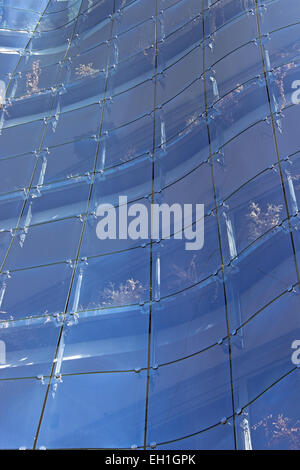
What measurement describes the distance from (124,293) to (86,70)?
2396 millimetres

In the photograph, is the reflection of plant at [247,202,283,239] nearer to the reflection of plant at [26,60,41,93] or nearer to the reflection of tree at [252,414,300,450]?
the reflection of tree at [252,414,300,450]

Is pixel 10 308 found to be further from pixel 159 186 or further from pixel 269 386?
pixel 269 386

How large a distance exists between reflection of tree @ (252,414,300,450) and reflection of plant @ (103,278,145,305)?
3.68ft

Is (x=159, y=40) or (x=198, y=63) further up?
(x=159, y=40)

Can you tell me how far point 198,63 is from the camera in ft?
14.3

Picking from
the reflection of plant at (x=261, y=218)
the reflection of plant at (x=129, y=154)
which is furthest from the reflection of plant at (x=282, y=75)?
the reflection of plant at (x=129, y=154)

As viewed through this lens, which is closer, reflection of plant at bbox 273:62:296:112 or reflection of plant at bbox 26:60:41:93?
reflection of plant at bbox 273:62:296:112

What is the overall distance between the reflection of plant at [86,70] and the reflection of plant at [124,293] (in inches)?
87.6

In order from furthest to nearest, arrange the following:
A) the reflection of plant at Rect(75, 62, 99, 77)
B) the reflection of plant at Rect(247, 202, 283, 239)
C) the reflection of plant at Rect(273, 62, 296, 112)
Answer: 1. the reflection of plant at Rect(75, 62, 99, 77)
2. the reflection of plant at Rect(273, 62, 296, 112)
3. the reflection of plant at Rect(247, 202, 283, 239)

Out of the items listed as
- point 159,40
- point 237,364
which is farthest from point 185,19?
point 237,364

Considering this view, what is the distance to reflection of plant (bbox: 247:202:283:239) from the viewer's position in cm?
310

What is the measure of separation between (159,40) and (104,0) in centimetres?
114

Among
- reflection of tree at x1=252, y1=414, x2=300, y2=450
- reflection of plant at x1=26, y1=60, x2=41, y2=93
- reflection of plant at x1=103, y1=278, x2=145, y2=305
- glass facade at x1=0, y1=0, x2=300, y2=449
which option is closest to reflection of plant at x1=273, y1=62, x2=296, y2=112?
glass facade at x1=0, y1=0, x2=300, y2=449

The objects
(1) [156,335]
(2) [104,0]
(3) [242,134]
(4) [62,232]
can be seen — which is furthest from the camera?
(2) [104,0]
